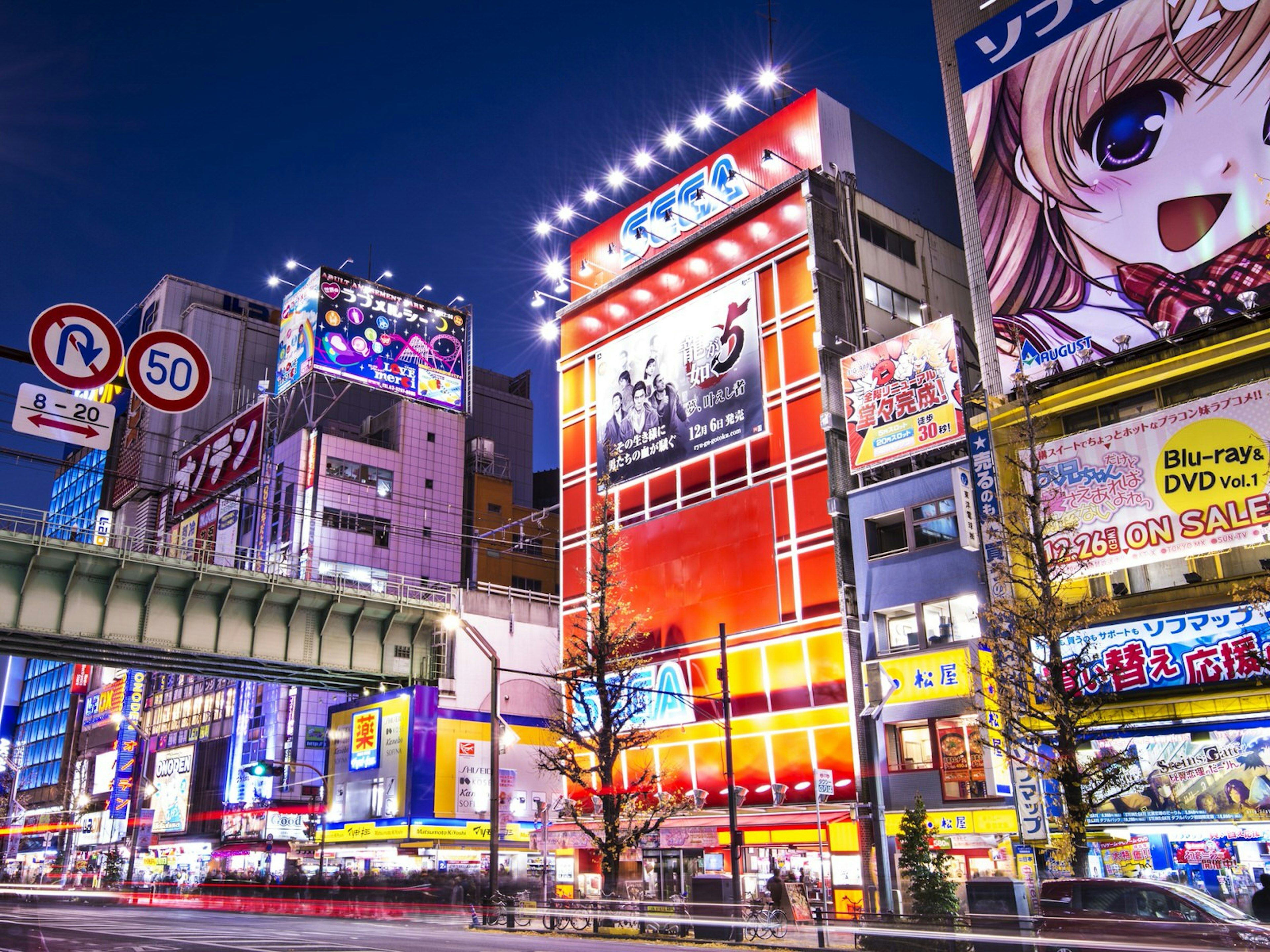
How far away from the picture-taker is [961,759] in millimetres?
33031

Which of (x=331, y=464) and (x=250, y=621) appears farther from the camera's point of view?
(x=331, y=464)

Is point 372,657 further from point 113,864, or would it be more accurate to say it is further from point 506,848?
point 113,864

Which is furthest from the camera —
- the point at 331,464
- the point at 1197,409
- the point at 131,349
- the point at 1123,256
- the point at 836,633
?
the point at 331,464

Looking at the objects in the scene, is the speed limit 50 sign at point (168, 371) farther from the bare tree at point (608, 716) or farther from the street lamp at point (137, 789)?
the street lamp at point (137, 789)

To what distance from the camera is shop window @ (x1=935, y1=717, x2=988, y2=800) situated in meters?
32.4

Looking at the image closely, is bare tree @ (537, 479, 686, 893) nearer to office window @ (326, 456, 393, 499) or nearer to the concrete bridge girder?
the concrete bridge girder

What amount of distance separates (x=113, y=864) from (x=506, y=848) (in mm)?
48373

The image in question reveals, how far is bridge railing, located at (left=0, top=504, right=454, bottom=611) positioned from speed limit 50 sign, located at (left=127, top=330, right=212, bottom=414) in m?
26.1

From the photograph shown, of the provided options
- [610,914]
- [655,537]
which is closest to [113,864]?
[655,537]

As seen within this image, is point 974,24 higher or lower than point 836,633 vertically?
higher

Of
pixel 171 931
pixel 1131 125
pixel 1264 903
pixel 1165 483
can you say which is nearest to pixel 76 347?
pixel 1264 903

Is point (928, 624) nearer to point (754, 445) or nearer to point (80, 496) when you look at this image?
point (754, 445)

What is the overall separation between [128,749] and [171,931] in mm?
76623

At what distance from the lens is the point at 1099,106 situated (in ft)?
110
